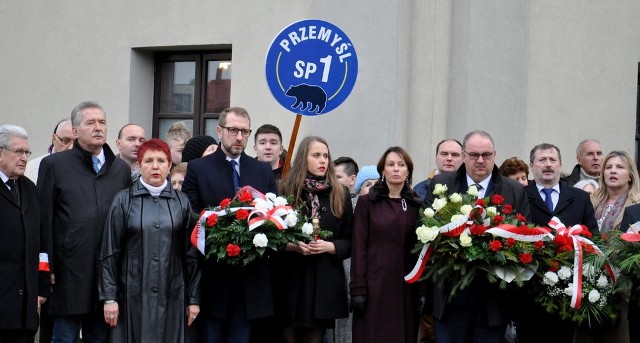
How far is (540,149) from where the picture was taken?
9586 millimetres

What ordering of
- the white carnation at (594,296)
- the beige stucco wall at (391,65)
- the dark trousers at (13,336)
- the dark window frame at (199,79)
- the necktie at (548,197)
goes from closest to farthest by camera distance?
the dark trousers at (13,336) < the white carnation at (594,296) < the necktie at (548,197) < the beige stucco wall at (391,65) < the dark window frame at (199,79)

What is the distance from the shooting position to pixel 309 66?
9.52 meters

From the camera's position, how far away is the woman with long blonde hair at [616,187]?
948 cm

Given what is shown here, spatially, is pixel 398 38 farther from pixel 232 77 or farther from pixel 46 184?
pixel 46 184

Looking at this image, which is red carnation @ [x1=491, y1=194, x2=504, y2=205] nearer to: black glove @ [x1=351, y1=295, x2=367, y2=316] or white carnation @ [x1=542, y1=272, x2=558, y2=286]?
white carnation @ [x1=542, y1=272, x2=558, y2=286]

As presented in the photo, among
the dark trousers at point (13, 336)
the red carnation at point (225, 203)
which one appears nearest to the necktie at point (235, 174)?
the red carnation at point (225, 203)

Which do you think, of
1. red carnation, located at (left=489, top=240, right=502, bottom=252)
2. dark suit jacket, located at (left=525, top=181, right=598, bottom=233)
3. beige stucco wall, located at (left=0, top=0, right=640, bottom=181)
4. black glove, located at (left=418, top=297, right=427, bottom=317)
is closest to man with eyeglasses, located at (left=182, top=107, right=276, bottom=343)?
black glove, located at (left=418, top=297, right=427, bottom=317)

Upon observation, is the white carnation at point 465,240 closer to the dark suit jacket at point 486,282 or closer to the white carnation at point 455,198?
the white carnation at point 455,198

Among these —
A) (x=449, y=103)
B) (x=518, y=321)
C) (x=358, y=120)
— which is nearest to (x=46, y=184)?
(x=518, y=321)

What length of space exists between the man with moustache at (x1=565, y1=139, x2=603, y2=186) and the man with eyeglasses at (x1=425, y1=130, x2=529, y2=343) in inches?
120

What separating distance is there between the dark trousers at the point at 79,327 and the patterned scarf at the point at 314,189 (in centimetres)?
186

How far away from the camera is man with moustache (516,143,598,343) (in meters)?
9.06

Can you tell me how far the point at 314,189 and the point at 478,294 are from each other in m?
1.53

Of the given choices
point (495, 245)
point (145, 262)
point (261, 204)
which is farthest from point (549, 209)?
point (145, 262)
